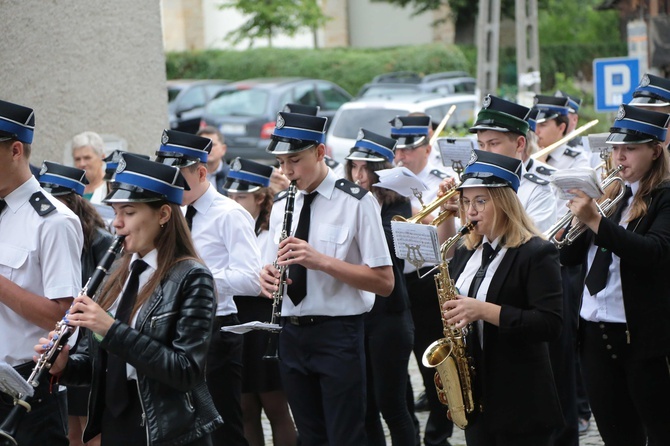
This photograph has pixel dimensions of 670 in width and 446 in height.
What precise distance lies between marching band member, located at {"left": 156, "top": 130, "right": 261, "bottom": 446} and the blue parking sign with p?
7352 millimetres

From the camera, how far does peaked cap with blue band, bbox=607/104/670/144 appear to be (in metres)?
5.65

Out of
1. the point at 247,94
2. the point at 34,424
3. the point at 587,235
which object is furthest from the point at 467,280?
the point at 247,94

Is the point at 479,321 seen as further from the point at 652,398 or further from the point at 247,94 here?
the point at 247,94

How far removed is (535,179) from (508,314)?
2269 mm

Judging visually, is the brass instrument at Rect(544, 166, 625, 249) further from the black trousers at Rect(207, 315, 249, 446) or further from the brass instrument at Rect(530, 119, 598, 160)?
the black trousers at Rect(207, 315, 249, 446)

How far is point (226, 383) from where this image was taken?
636 centimetres

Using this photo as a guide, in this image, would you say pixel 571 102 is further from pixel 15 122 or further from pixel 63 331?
pixel 63 331

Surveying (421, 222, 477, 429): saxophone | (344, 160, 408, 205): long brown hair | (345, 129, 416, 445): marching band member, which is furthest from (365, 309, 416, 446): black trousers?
(421, 222, 477, 429): saxophone

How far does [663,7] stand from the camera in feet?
75.8

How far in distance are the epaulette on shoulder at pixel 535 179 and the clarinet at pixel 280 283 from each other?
1.76 m

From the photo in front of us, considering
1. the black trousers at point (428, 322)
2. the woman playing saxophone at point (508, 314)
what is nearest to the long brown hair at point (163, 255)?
the woman playing saxophone at point (508, 314)

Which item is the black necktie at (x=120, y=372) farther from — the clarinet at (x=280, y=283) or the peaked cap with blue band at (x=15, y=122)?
the clarinet at (x=280, y=283)

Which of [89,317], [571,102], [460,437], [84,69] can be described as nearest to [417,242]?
[89,317]

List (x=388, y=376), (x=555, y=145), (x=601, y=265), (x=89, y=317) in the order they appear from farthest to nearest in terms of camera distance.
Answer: (x=555, y=145) < (x=388, y=376) < (x=601, y=265) < (x=89, y=317)
